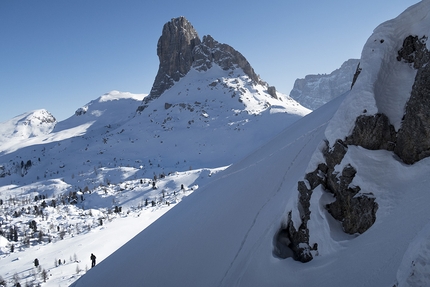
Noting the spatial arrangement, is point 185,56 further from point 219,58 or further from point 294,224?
point 294,224

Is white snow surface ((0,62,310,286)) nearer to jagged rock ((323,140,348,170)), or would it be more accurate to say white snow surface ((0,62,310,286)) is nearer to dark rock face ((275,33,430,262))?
dark rock face ((275,33,430,262))

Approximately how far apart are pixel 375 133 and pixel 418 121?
0.85 m

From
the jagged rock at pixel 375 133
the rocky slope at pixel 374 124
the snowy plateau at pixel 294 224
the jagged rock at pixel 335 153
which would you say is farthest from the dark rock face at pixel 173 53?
the jagged rock at pixel 375 133

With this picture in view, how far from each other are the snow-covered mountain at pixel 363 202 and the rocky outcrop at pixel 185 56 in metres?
125

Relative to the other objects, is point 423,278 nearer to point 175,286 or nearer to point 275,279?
point 275,279

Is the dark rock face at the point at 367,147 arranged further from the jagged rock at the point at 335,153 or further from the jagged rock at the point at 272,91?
the jagged rock at the point at 272,91

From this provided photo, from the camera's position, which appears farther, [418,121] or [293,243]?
[293,243]

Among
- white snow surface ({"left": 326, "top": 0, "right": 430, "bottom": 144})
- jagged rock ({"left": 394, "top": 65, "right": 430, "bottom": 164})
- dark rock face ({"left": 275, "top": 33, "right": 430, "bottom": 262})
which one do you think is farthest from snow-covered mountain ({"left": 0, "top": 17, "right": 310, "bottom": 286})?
jagged rock ({"left": 394, "top": 65, "right": 430, "bottom": 164})

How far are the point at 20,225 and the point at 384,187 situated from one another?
69.5 m

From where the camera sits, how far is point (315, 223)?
21.9 feet

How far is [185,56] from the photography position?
13462cm

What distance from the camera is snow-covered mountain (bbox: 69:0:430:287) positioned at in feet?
16.3

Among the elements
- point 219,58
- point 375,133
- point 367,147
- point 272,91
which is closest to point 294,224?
point 367,147

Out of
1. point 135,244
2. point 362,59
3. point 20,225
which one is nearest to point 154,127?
point 20,225
